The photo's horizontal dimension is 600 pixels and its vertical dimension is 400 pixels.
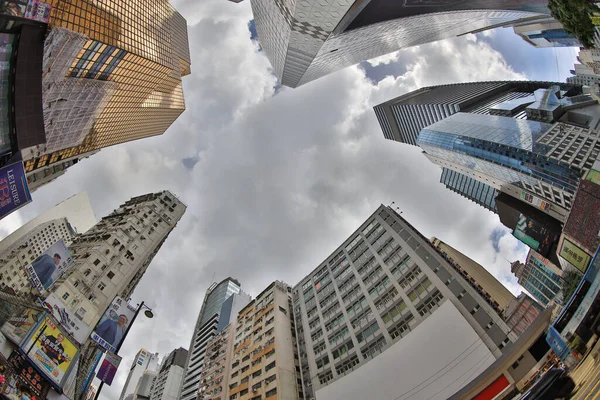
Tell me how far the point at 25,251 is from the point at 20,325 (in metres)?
85.8

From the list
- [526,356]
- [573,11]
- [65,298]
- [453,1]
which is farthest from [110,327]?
[453,1]

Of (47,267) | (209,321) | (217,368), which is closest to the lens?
(47,267)

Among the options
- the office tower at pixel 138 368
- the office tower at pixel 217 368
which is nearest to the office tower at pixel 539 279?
the office tower at pixel 217 368

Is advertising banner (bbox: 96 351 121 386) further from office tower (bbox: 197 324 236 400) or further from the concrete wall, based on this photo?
office tower (bbox: 197 324 236 400)

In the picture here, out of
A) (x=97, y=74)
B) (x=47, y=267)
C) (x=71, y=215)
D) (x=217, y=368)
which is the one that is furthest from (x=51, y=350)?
(x=71, y=215)

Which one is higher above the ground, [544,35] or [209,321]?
[544,35]

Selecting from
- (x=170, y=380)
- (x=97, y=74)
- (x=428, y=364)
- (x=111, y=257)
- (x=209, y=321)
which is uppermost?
(x=97, y=74)

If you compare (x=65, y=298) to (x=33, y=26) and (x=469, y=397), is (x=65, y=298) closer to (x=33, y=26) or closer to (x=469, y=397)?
(x=33, y=26)

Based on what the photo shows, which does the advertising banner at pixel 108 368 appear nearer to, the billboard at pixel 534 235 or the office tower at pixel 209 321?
the office tower at pixel 209 321

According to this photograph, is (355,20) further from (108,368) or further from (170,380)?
(170,380)

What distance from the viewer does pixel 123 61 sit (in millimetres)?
57062

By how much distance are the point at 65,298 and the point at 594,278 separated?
5141 cm

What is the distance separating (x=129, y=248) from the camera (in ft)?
156

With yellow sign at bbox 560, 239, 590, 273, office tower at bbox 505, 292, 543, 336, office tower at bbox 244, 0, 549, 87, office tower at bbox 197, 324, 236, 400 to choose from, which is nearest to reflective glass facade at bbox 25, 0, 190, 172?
office tower at bbox 244, 0, 549, 87
